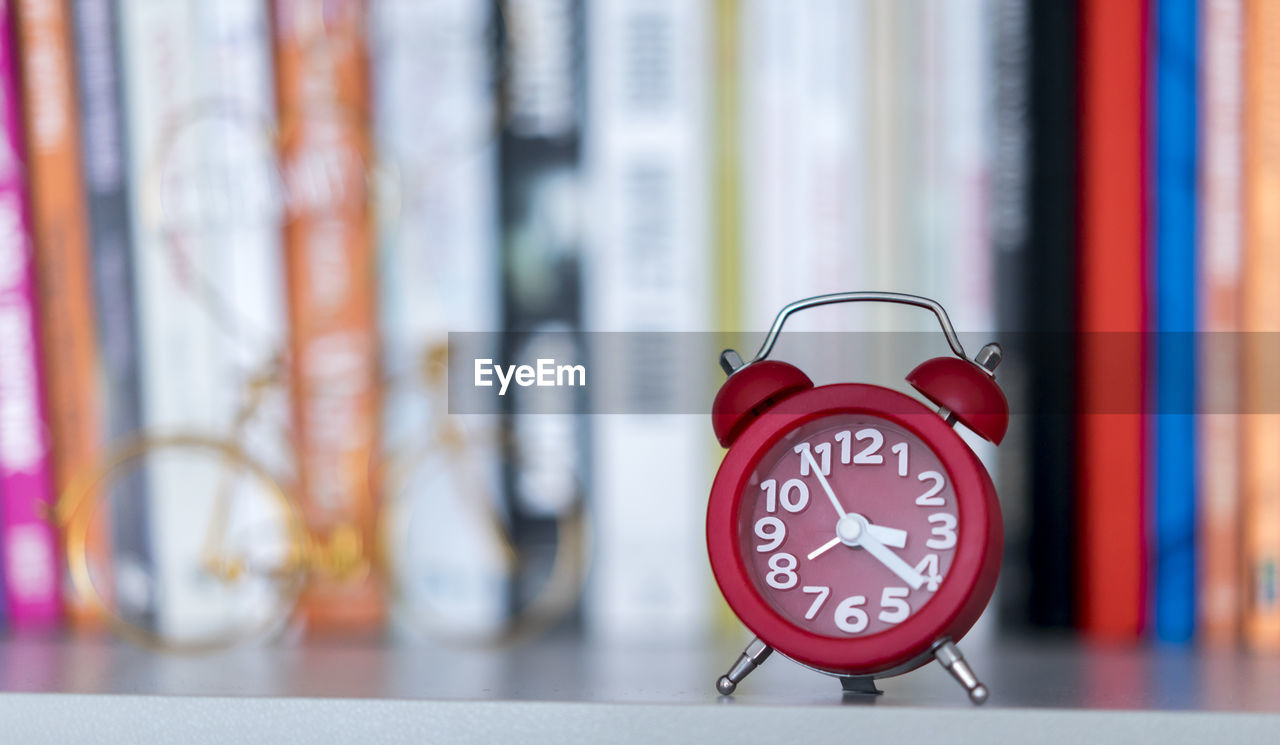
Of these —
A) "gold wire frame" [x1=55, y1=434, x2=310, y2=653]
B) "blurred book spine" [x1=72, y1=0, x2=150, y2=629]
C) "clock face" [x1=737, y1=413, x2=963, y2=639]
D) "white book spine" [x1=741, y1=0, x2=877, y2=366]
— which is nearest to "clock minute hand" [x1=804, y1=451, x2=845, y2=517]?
"clock face" [x1=737, y1=413, x2=963, y2=639]

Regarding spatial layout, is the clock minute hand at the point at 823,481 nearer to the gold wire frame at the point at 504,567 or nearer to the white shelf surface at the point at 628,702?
the white shelf surface at the point at 628,702

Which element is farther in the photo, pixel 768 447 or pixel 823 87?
pixel 823 87

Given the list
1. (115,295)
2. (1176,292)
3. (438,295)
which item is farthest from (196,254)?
(1176,292)

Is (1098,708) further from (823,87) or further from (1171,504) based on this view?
(823,87)

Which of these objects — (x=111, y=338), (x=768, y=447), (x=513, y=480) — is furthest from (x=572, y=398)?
(x=111, y=338)

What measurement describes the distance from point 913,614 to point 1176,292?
0.31 metres

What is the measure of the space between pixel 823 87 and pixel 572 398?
26cm

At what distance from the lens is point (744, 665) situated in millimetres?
549

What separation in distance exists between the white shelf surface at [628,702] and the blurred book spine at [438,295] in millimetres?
86

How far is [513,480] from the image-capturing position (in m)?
0.74

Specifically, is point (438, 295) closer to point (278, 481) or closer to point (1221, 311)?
point (278, 481)

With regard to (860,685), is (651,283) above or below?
above

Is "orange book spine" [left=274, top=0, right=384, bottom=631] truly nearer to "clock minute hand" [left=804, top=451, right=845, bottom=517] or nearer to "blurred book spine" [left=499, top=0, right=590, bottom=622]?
"blurred book spine" [left=499, top=0, right=590, bottom=622]

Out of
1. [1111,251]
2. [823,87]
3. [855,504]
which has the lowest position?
[855,504]
